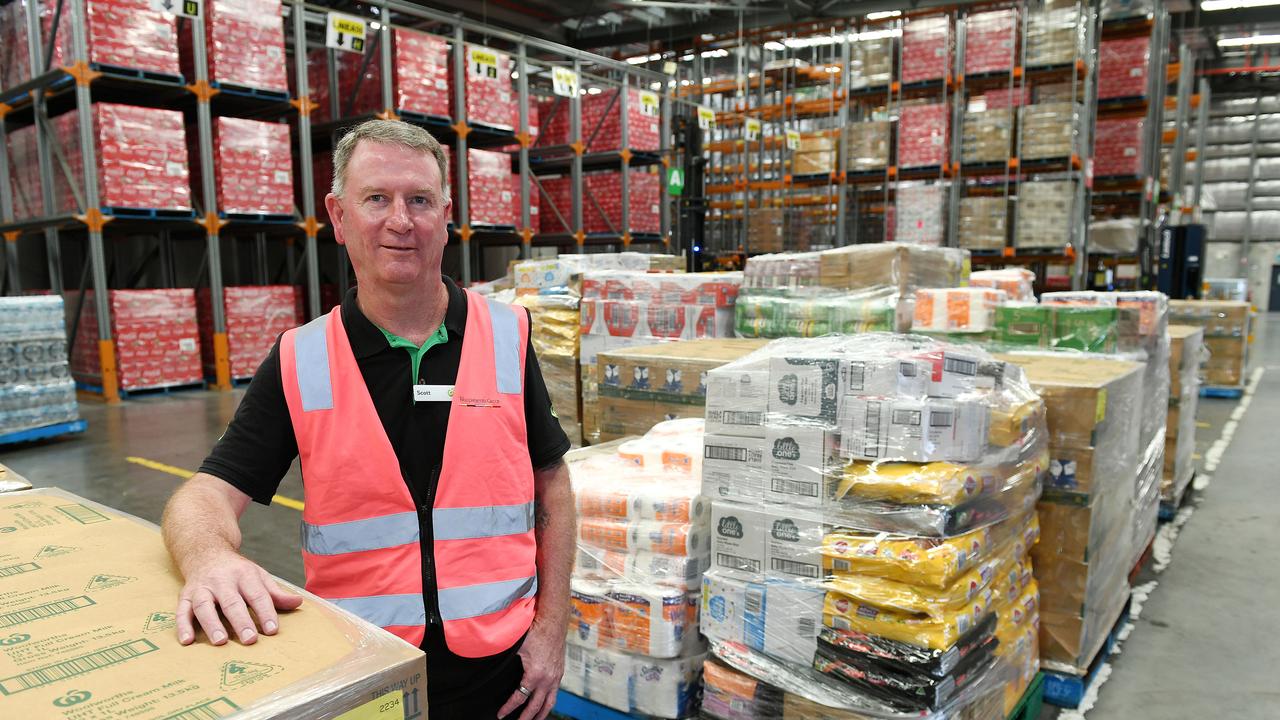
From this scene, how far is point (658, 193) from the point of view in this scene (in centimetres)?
1555

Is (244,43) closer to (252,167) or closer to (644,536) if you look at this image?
(252,167)

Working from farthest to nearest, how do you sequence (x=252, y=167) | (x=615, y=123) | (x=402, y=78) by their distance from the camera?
(x=615, y=123) → (x=402, y=78) → (x=252, y=167)

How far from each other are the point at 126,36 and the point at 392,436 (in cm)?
948

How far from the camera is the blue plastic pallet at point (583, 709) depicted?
2902 mm

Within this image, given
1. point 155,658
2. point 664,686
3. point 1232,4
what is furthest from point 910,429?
point 1232,4

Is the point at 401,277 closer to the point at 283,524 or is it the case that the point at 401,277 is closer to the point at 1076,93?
the point at 283,524

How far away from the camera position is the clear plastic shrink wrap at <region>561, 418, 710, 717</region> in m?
2.79

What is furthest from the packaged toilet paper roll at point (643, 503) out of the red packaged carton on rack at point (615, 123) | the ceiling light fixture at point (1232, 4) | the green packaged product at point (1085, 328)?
the ceiling light fixture at point (1232, 4)

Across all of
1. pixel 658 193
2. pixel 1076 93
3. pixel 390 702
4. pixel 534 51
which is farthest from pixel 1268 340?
pixel 390 702

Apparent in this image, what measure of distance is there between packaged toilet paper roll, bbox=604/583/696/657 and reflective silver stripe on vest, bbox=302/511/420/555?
132 cm

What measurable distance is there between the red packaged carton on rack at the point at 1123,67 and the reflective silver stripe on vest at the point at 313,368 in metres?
14.2

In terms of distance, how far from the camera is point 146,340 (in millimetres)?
9391

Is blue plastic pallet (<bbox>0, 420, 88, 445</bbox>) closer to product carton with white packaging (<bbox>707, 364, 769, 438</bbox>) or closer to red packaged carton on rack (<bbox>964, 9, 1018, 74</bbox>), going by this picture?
product carton with white packaging (<bbox>707, 364, 769, 438</bbox>)

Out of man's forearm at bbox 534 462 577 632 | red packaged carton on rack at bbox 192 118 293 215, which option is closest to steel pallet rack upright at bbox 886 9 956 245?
red packaged carton on rack at bbox 192 118 293 215
